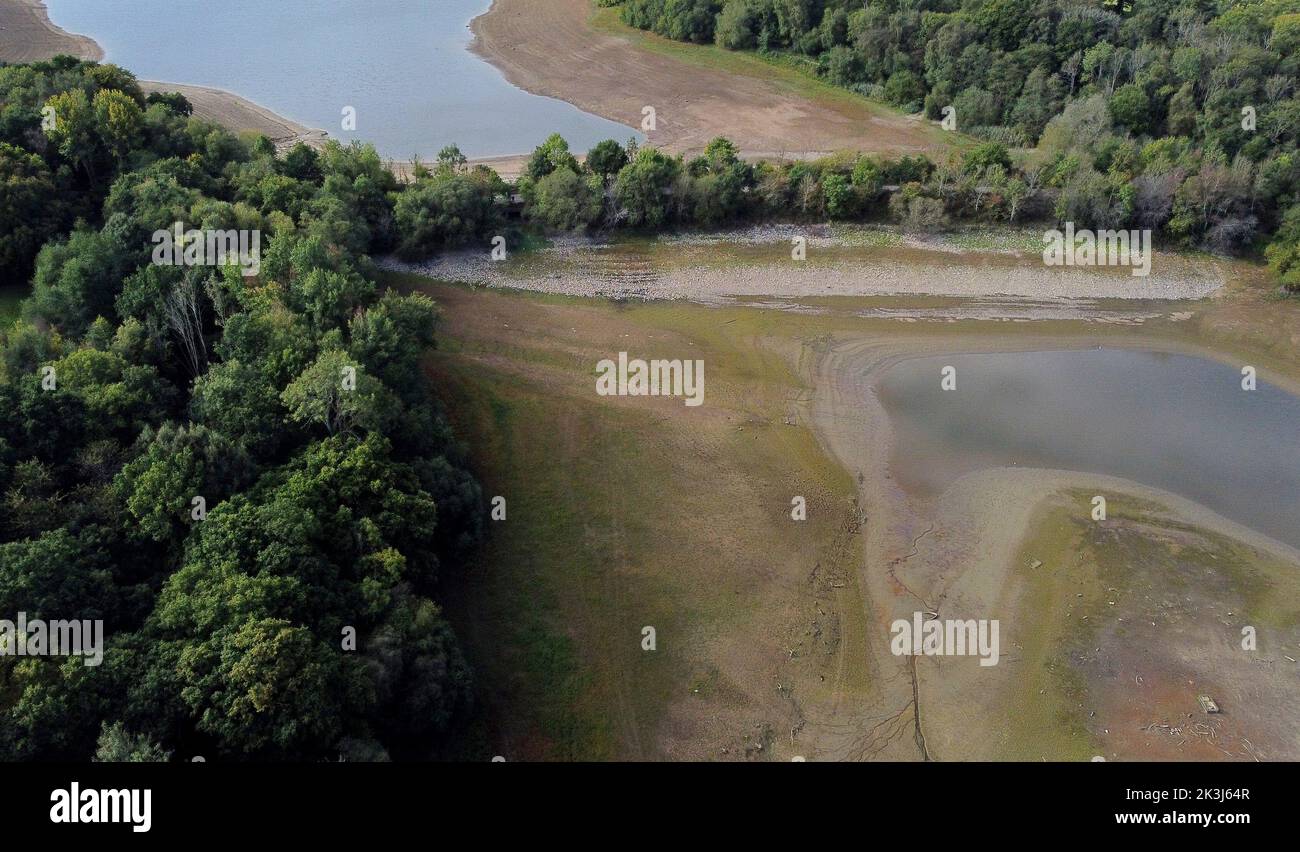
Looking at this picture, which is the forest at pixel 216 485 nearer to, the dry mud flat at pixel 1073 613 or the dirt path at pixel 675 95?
the dry mud flat at pixel 1073 613

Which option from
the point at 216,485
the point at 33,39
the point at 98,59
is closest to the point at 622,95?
the point at 98,59

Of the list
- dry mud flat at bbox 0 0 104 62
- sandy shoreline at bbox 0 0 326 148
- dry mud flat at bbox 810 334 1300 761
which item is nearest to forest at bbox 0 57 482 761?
dry mud flat at bbox 810 334 1300 761

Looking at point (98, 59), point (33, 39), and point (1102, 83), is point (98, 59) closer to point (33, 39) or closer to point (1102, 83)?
point (33, 39)

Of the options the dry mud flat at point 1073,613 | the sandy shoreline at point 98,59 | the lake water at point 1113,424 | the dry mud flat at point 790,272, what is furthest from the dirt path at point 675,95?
the dry mud flat at point 1073,613

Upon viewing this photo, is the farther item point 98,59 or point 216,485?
point 98,59

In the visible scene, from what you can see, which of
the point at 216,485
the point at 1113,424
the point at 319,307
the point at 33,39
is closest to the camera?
the point at 216,485

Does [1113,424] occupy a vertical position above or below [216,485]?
above
